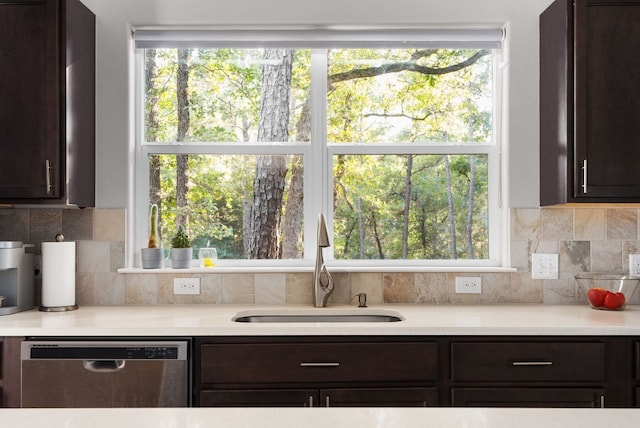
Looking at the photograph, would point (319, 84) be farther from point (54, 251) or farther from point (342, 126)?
point (54, 251)

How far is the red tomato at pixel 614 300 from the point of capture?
2424 mm

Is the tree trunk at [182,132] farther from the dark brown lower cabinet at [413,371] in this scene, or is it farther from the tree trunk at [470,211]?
the tree trunk at [470,211]

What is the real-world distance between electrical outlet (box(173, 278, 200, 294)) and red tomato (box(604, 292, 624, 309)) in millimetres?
1981

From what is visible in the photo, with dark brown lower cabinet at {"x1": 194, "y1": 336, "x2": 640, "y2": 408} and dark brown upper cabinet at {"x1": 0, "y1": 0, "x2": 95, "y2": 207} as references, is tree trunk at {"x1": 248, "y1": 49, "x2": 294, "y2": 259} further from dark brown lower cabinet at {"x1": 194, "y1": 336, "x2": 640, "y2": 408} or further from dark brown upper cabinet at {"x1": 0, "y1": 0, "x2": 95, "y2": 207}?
dark brown upper cabinet at {"x1": 0, "y1": 0, "x2": 95, "y2": 207}

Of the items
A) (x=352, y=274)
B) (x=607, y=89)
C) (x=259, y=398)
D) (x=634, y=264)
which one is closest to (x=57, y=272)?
(x=259, y=398)

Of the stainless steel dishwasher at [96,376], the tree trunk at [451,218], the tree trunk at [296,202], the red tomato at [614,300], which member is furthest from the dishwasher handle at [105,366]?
the red tomato at [614,300]

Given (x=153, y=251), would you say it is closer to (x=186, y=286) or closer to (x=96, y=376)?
(x=186, y=286)

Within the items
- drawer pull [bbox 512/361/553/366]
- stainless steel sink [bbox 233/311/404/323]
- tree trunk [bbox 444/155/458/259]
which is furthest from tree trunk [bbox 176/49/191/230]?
drawer pull [bbox 512/361/553/366]

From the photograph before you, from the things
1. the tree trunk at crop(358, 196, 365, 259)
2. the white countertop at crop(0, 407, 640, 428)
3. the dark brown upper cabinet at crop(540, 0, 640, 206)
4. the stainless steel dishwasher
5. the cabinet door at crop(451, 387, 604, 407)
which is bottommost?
the cabinet door at crop(451, 387, 604, 407)

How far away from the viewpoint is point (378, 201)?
2852 mm

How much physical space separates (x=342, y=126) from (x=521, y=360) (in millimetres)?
1470

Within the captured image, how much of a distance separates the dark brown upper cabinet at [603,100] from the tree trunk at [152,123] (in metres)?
2.06

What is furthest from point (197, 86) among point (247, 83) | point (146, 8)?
point (146, 8)

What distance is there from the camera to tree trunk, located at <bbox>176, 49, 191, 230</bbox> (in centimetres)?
285
